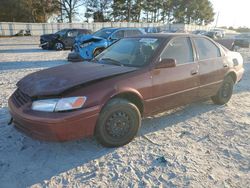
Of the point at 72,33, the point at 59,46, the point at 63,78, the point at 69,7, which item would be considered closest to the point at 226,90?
the point at 63,78

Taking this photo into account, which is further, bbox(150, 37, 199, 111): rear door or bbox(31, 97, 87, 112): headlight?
bbox(150, 37, 199, 111): rear door

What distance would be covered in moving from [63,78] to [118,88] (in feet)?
2.64

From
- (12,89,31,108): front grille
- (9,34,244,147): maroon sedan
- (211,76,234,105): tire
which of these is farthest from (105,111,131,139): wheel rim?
(211,76,234,105): tire

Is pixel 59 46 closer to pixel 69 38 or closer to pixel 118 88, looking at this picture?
pixel 69 38

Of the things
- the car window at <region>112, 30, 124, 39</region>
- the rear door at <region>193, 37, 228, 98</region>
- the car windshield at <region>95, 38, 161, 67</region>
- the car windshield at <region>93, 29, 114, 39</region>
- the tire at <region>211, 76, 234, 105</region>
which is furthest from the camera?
the car window at <region>112, 30, 124, 39</region>

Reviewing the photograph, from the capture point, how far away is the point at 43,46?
17750 mm

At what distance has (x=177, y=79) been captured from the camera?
14.0ft

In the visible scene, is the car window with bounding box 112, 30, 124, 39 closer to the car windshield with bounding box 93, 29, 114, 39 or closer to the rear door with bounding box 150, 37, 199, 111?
the car windshield with bounding box 93, 29, 114, 39

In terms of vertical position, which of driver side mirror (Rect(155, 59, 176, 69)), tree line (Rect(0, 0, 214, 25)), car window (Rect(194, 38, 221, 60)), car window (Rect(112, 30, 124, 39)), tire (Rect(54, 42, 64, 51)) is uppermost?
tree line (Rect(0, 0, 214, 25))

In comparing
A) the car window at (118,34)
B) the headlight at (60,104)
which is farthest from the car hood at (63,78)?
the car window at (118,34)

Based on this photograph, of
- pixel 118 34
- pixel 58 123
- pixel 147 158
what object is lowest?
pixel 147 158

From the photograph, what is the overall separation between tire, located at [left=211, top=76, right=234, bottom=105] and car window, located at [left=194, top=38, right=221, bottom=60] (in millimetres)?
694

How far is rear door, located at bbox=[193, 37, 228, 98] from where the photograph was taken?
4.79 metres

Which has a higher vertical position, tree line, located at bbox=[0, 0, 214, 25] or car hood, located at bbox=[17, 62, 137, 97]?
tree line, located at bbox=[0, 0, 214, 25]
